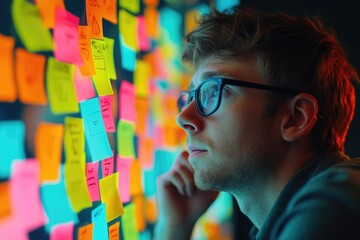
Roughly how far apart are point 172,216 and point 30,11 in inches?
29.9

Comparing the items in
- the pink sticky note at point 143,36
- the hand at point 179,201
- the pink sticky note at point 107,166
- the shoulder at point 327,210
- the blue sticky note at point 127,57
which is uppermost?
the pink sticky note at point 143,36

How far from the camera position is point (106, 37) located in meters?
0.96

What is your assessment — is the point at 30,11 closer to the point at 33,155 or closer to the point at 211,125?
the point at 33,155

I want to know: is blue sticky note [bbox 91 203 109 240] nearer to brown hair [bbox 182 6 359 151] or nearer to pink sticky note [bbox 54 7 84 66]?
pink sticky note [bbox 54 7 84 66]

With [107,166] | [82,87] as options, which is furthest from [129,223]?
[82,87]

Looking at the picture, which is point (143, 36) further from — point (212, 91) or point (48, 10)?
point (48, 10)

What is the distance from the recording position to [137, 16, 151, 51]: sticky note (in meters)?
1.12

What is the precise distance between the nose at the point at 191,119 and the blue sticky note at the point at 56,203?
361 mm

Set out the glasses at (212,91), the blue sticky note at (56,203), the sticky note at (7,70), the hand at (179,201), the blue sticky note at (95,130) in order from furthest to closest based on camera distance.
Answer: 1. the hand at (179,201)
2. the glasses at (212,91)
3. the blue sticky note at (95,130)
4. the blue sticky note at (56,203)
5. the sticky note at (7,70)

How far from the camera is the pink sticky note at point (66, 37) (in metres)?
0.79

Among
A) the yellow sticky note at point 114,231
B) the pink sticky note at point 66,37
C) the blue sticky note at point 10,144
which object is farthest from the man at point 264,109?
the blue sticky note at point 10,144

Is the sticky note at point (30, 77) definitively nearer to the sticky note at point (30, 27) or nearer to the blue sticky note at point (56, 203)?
the sticky note at point (30, 27)

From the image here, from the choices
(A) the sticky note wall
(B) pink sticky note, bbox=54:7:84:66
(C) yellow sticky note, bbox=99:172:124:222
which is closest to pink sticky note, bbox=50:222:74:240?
(A) the sticky note wall

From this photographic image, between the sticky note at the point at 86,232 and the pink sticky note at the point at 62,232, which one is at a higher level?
the pink sticky note at the point at 62,232
